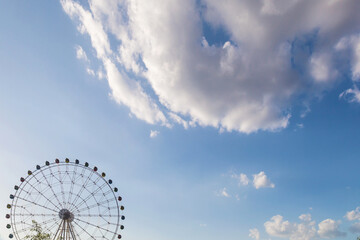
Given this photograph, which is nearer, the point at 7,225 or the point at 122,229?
the point at 7,225

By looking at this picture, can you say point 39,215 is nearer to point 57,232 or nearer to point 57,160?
point 57,232

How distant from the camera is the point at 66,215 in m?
41.1

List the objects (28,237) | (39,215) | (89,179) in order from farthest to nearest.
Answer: (89,179) < (39,215) < (28,237)

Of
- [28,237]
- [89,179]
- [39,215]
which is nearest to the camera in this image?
[28,237]

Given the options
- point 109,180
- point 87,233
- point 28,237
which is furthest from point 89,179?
point 28,237

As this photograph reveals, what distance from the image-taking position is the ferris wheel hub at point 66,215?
41.0 m

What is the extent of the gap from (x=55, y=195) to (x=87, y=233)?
887 cm

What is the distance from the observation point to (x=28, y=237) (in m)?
38.0

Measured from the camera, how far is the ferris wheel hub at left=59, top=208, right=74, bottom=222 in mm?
40987

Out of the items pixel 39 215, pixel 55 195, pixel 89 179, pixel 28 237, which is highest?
pixel 89 179

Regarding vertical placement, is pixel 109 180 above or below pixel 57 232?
above

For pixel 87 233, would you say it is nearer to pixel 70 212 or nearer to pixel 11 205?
pixel 70 212

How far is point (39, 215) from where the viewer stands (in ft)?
135

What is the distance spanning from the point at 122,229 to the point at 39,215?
570 inches
